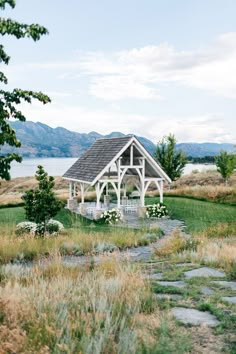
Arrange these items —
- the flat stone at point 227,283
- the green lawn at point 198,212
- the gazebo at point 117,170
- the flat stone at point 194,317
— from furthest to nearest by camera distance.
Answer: the gazebo at point 117,170
the green lawn at point 198,212
the flat stone at point 227,283
the flat stone at point 194,317

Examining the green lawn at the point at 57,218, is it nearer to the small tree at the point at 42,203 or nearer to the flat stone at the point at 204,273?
the small tree at the point at 42,203

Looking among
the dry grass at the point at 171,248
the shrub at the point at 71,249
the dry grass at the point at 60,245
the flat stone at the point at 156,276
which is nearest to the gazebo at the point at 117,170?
the dry grass at the point at 60,245

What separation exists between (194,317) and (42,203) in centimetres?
1009

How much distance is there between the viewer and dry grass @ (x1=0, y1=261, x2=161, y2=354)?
359 cm

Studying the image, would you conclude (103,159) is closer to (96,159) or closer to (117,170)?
(117,170)

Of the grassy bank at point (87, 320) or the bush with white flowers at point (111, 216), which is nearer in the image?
the grassy bank at point (87, 320)

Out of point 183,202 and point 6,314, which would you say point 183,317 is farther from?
point 183,202

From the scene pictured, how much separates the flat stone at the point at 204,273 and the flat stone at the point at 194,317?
79.0 inches

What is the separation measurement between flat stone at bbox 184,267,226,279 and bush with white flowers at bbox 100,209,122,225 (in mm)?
12043

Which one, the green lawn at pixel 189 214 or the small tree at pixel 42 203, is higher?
the small tree at pixel 42 203

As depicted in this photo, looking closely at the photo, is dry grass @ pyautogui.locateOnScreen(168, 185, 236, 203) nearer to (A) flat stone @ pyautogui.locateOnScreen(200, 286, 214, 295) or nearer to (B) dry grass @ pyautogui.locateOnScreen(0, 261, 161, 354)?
(A) flat stone @ pyautogui.locateOnScreen(200, 286, 214, 295)

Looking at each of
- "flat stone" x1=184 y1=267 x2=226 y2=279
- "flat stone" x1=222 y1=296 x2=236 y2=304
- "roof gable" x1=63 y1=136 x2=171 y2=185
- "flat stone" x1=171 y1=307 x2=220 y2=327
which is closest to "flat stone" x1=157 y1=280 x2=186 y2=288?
"flat stone" x1=184 y1=267 x2=226 y2=279

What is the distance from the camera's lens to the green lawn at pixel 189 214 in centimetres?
1906

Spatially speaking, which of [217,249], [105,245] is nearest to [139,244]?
[105,245]
